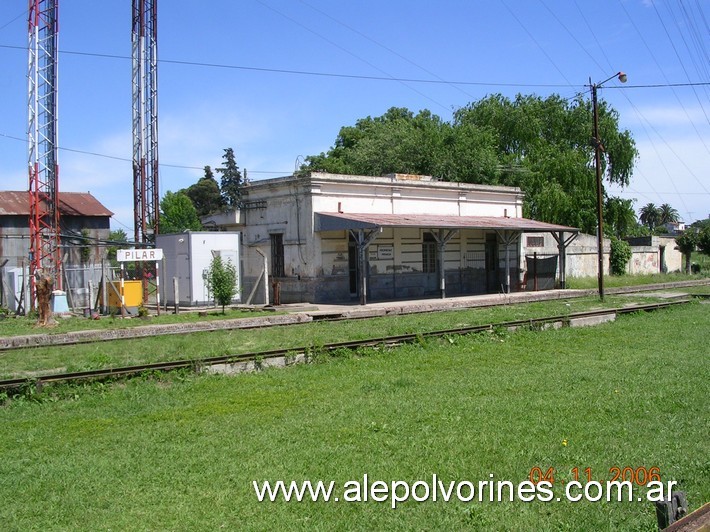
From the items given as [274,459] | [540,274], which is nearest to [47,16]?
[540,274]

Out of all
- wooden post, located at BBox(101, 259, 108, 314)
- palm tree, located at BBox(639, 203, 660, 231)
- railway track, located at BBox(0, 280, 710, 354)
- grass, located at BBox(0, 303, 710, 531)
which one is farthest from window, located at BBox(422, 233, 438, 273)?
palm tree, located at BBox(639, 203, 660, 231)

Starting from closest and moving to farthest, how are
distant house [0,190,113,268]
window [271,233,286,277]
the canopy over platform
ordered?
the canopy over platform
window [271,233,286,277]
distant house [0,190,113,268]

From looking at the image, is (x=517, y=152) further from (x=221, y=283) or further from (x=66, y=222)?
(x=221, y=283)

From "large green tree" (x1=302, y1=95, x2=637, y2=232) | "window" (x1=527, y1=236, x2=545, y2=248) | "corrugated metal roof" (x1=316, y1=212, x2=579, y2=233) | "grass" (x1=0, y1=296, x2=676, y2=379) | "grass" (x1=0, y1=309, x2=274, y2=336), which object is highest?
"large green tree" (x1=302, y1=95, x2=637, y2=232)

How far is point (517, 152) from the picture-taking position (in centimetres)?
5634

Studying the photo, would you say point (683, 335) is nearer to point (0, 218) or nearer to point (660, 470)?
point (660, 470)

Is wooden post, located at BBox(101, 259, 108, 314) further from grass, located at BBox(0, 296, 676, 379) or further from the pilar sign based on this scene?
grass, located at BBox(0, 296, 676, 379)

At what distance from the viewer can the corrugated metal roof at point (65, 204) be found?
4631cm

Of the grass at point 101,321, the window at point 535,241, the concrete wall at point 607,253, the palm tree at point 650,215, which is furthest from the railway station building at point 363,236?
the palm tree at point 650,215

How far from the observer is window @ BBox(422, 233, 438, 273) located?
1291 inches

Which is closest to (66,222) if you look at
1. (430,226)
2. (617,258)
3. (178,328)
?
(430,226)

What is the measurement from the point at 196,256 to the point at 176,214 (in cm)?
4261

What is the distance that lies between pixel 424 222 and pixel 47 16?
1872 cm

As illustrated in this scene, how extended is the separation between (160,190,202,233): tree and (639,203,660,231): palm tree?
9616 centimetres
